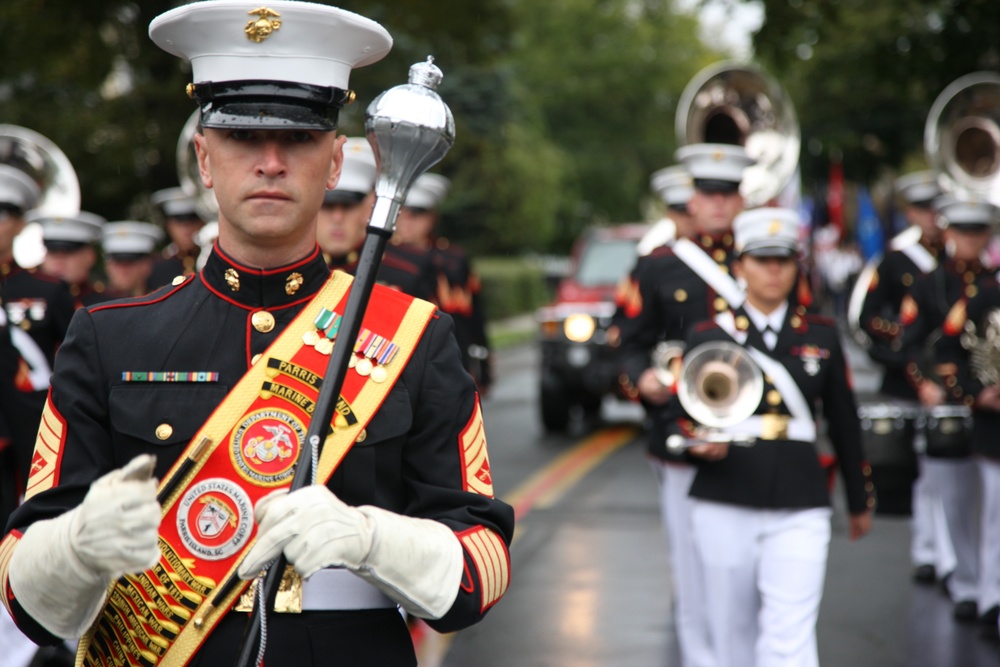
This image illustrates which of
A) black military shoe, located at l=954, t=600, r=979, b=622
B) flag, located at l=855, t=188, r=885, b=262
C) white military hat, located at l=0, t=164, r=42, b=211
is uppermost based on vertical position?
white military hat, located at l=0, t=164, r=42, b=211

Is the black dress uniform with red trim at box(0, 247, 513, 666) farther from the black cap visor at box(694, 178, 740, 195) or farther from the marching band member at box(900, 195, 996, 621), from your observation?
the marching band member at box(900, 195, 996, 621)

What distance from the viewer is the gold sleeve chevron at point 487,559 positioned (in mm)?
2592

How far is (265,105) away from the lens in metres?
2.62

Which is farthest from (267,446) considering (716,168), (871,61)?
(871,61)

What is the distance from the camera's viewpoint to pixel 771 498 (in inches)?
234

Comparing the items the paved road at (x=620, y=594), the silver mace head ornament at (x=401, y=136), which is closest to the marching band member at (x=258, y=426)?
the silver mace head ornament at (x=401, y=136)

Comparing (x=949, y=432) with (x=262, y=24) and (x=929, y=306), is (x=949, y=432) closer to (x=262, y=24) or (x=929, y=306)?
(x=929, y=306)

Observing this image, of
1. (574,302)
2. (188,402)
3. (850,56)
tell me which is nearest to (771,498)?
(188,402)

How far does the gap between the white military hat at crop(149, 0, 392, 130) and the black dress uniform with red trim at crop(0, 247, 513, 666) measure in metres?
0.30

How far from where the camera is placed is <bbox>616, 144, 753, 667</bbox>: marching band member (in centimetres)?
708

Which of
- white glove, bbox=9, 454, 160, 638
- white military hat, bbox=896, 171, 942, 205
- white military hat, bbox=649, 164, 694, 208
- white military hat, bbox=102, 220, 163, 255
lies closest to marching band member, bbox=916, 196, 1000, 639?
white military hat, bbox=896, 171, 942, 205

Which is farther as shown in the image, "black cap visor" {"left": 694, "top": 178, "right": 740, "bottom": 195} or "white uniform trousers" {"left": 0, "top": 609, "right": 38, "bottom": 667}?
"black cap visor" {"left": 694, "top": 178, "right": 740, "bottom": 195}

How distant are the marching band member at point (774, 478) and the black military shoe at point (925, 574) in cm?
Result: 320

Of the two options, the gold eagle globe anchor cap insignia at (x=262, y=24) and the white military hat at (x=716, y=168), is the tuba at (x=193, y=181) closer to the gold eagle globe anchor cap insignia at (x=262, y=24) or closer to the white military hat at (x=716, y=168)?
the white military hat at (x=716, y=168)
